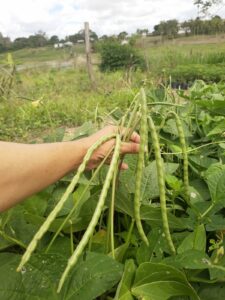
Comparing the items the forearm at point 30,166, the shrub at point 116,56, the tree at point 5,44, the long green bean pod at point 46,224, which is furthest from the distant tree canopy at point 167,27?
the long green bean pod at point 46,224

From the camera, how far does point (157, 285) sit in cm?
66

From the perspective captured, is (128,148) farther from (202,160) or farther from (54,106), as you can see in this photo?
(54,106)

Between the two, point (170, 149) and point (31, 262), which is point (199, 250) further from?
point (170, 149)

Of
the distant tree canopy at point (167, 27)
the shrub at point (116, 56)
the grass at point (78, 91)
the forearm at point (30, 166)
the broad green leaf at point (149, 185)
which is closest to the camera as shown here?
the forearm at point (30, 166)

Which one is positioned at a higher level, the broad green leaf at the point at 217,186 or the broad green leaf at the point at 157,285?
the broad green leaf at the point at 217,186

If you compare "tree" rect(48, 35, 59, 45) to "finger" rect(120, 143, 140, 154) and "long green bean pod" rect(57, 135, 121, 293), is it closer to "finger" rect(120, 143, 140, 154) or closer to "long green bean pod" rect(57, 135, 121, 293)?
"finger" rect(120, 143, 140, 154)

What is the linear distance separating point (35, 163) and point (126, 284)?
26 centimetres

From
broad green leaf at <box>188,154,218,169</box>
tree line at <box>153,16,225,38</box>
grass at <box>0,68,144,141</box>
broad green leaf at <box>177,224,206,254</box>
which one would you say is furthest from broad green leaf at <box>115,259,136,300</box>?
tree line at <box>153,16,225,38</box>

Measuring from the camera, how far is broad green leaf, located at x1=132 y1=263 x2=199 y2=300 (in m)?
0.65

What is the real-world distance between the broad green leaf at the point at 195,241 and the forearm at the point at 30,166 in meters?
0.25

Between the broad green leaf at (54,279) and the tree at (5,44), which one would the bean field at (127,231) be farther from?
the tree at (5,44)

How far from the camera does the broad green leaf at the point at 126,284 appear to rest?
0.66 meters

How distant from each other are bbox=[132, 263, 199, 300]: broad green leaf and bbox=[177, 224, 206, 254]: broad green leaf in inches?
3.5

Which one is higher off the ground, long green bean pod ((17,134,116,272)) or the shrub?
long green bean pod ((17,134,116,272))
